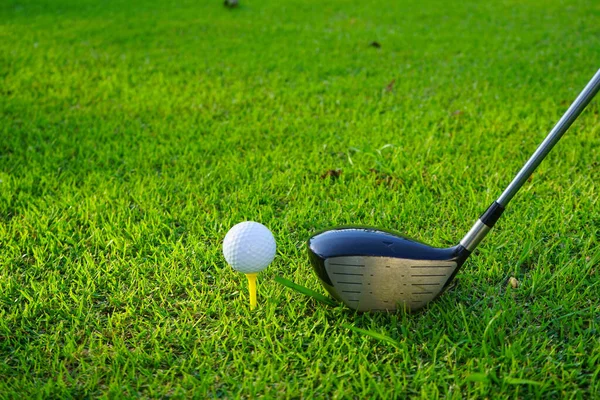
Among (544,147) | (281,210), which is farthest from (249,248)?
(544,147)

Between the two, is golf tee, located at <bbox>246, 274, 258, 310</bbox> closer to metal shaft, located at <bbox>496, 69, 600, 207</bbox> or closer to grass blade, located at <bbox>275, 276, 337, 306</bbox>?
grass blade, located at <bbox>275, 276, 337, 306</bbox>

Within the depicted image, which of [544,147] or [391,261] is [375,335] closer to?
[391,261]

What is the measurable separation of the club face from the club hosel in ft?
0.12

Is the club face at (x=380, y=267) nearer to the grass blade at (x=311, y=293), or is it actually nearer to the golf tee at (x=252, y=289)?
the grass blade at (x=311, y=293)

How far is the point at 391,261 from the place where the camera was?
2.19 m

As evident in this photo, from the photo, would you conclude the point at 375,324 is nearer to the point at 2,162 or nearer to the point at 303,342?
the point at 303,342

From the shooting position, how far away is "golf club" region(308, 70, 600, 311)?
2.18 metres

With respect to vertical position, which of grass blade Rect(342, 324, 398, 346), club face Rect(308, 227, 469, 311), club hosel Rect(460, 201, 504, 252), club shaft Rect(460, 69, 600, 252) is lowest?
grass blade Rect(342, 324, 398, 346)

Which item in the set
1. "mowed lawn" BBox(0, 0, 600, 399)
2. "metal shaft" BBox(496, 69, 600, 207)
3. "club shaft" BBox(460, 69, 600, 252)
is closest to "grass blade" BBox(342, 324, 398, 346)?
"mowed lawn" BBox(0, 0, 600, 399)

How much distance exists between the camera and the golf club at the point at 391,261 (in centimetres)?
218

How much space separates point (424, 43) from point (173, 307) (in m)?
6.30

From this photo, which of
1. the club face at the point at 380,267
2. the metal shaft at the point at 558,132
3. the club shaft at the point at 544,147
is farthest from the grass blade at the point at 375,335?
the metal shaft at the point at 558,132

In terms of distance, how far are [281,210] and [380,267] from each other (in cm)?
122

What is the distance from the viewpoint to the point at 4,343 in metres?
2.22
